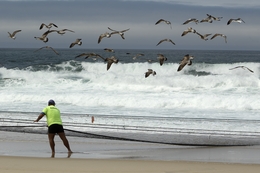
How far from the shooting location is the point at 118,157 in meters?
11.2

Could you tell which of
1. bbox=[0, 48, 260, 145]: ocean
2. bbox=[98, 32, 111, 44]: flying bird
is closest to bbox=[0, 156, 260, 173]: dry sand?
bbox=[0, 48, 260, 145]: ocean

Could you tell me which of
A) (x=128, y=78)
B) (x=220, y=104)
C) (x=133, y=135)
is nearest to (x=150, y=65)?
(x=128, y=78)

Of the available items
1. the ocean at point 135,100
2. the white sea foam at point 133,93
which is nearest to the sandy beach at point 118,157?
the ocean at point 135,100

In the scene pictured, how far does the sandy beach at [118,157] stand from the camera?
9766mm

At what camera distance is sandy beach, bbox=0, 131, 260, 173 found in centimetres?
977

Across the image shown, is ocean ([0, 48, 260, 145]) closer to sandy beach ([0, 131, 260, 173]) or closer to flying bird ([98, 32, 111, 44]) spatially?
sandy beach ([0, 131, 260, 173])

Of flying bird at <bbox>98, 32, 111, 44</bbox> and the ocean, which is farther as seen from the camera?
the ocean

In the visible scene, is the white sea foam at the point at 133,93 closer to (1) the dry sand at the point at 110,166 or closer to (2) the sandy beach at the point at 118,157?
(2) the sandy beach at the point at 118,157

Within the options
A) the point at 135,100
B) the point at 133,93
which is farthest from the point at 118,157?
the point at 133,93

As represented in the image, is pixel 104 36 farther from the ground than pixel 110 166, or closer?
farther from the ground

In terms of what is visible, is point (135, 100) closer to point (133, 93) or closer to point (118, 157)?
point (133, 93)

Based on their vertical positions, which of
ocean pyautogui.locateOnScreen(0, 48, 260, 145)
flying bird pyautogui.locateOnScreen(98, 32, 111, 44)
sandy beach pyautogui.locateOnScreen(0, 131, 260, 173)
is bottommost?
sandy beach pyautogui.locateOnScreen(0, 131, 260, 173)

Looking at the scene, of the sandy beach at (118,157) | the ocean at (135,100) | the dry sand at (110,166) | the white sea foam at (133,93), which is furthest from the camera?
the white sea foam at (133,93)

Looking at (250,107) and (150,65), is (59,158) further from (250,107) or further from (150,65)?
(150,65)
